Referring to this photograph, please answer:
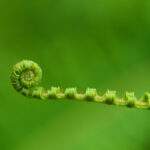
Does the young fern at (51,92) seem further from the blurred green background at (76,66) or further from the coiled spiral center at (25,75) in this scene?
the blurred green background at (76,66)

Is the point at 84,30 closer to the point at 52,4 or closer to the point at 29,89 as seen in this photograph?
the point at 52,4

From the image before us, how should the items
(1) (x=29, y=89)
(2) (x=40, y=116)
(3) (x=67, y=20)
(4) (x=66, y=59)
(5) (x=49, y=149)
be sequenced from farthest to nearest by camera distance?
(3) (x=67, y=20) → (4) (x=66, y=59) → (2) (x=40, y=116) → (5) (x=49, y=149) → (1) (x=29, y=89)

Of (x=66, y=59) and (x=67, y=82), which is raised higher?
(x=66, y=59)

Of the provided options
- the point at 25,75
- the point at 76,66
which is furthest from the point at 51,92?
the point at 76,66

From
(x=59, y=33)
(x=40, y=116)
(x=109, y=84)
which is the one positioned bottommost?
(x=40, y=116)

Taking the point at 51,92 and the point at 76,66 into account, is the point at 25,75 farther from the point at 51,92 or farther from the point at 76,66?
the point at 76,66

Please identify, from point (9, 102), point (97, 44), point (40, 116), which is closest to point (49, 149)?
point (40, 116)

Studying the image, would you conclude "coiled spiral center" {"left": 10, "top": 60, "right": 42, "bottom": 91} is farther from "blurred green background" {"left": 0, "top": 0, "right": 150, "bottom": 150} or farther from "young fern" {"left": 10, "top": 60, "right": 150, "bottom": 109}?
"blurred green background" {"left": 0, "top": 0, "right": 150, "bottom": 150}

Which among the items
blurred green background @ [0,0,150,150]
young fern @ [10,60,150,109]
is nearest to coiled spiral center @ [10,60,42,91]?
young fern @ [10,60,150,109]
